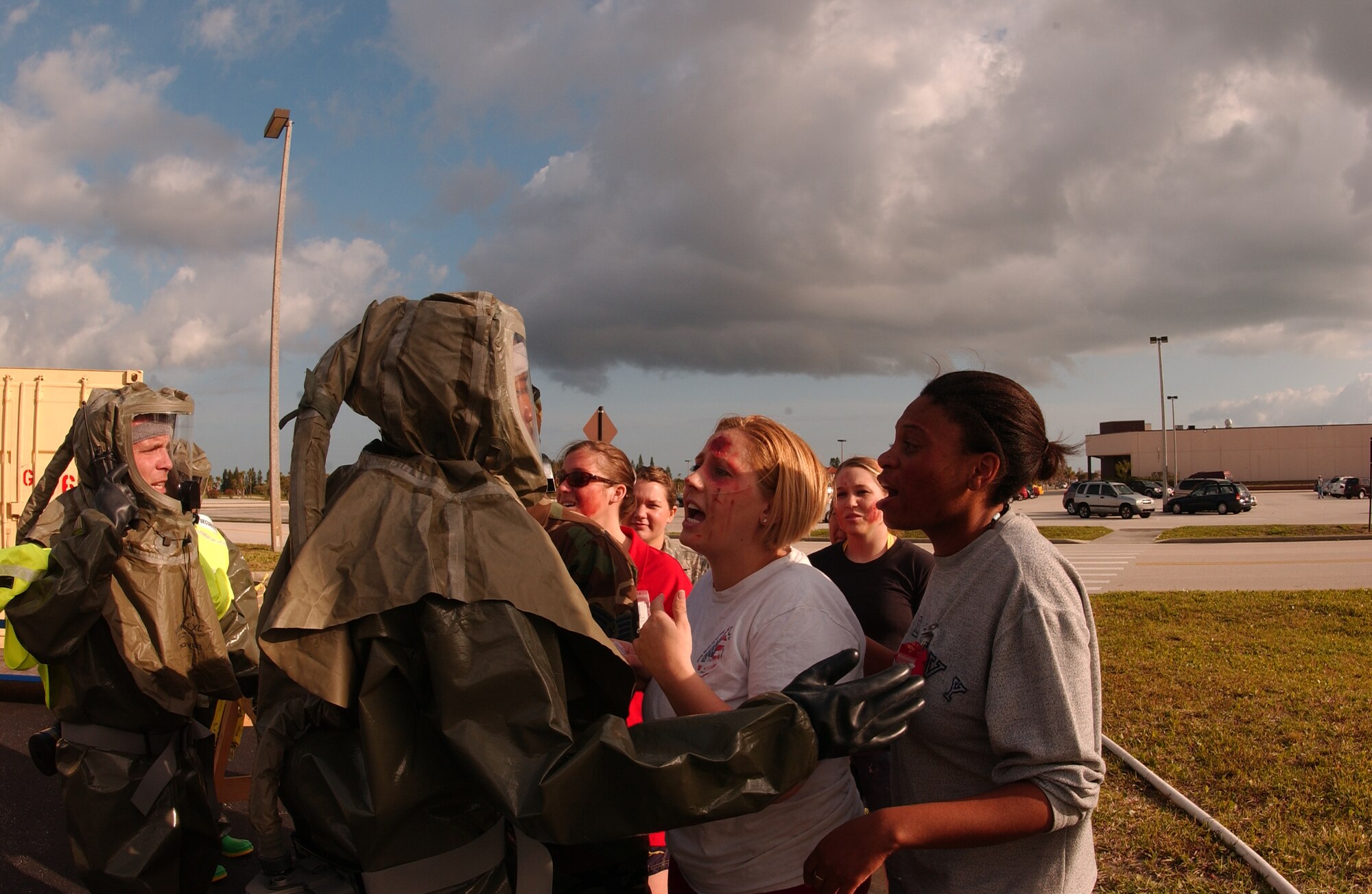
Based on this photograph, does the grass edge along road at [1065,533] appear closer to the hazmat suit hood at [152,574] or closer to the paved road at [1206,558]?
the paved road at [1206,558]

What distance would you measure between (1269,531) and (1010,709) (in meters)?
29.0

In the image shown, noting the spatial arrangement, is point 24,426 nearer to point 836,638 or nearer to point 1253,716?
point 836,638

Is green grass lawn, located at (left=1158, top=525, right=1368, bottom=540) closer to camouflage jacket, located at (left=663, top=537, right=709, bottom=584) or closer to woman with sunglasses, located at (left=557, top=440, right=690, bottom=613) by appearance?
camouflage jacket, located at (left=663, top=537, right=709, bottom=584)

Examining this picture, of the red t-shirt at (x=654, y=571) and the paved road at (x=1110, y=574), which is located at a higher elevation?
the red t-shirt at (x=654, y=571)

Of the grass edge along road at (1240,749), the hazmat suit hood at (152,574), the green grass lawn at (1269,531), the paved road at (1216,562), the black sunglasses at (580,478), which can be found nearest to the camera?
the hazmat suit hood at (152,574)

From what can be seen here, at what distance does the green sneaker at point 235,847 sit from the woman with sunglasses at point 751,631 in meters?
3.43

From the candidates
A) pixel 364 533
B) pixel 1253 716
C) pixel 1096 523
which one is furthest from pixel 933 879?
pixel 1096 523

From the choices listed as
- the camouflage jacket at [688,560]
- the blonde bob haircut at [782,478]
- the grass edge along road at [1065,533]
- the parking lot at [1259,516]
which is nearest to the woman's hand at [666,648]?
the blonde bob haircut at [782,478]

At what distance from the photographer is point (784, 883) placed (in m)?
2.14

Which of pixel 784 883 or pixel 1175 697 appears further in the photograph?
pixel 1175 697

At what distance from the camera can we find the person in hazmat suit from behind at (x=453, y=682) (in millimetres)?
1658

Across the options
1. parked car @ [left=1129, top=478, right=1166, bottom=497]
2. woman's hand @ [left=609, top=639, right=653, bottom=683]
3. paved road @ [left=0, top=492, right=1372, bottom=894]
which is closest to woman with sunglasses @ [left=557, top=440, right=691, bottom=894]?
woman's hand @ [left=609, top=639, right=653, bottom=683]

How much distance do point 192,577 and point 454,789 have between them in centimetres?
273

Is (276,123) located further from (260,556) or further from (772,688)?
(772,688)
